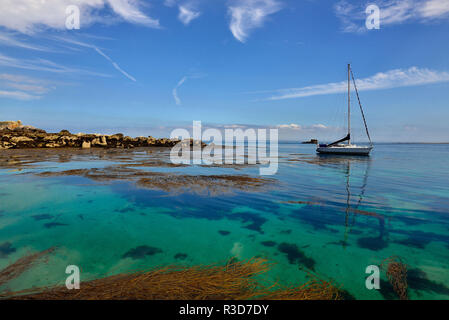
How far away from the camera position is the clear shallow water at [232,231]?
5512mm

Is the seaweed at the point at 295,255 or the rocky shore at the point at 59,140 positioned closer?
the seaweed at the point at 295,255

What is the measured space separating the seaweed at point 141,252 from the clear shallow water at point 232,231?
0.03 metres

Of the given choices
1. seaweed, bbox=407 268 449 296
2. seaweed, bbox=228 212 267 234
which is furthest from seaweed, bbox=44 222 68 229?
seaweed, bbox=407 268 449 296

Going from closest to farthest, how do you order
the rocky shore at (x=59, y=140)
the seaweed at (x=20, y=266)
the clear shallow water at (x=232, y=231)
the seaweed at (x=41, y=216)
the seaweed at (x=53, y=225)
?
the seaweed at (x=20, y=266) < the clear shallow water at (x=232, y=231) < the seaweed at (x=53, y=225) < the seaweed at (x=41, y=216) < the rocky shore at (x=59, y=140)

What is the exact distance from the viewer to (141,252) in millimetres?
6355

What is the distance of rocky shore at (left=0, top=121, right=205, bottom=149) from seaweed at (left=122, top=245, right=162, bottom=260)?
58847 mm

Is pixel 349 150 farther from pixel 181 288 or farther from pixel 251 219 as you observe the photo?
pixel 181 288

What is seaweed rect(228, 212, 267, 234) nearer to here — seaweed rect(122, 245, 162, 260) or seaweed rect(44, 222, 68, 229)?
seaweed rect(122, 245, 162, 260)

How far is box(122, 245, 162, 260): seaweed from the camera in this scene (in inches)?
241

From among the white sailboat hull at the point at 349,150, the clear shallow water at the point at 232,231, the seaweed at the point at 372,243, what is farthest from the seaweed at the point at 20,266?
the white sailboat hull at the point at 349,150

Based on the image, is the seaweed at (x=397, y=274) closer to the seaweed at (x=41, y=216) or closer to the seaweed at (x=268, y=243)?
the seaweed at (x=268, y=243)

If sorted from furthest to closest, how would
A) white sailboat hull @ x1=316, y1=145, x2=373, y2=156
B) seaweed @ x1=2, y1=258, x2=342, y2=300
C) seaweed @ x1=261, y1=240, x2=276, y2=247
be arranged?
1. white sailboat hull @ x1=316, y1=145, x2=373, y2=156
2. seaweed @ x1=261, y1=240, x2=276, y2=247
3. seaweed @ x1=2, y1=258, x2=342, y2=300

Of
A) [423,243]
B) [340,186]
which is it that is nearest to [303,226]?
[423,243]
